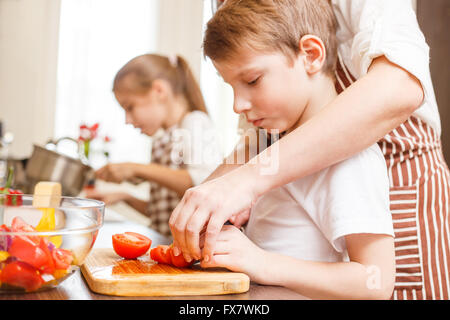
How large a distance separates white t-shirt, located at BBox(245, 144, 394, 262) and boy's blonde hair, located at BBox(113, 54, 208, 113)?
2.91ft

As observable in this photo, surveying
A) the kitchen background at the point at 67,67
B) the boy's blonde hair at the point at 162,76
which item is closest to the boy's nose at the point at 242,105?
the boy's blonde hair at the point at 162,76

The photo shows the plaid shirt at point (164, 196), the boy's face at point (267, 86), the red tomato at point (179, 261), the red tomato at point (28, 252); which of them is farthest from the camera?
the plaid shirt at point (164, 196)

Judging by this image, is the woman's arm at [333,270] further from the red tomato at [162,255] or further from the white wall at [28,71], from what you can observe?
the white wall at [28,71]

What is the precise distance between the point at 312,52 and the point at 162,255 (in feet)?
1.05

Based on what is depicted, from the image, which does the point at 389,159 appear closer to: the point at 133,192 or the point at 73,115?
the point at 133,192

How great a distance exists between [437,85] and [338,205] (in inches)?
24.2

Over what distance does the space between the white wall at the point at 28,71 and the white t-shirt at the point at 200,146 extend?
1.48 metres

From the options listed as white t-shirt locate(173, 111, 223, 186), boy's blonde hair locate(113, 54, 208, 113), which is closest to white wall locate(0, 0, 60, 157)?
boy's blonde hair locate(113, 54, 208, 113)

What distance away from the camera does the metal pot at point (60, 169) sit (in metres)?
1.09

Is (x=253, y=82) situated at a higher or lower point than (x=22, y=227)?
higher

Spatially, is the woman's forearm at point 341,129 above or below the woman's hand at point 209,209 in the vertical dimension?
above

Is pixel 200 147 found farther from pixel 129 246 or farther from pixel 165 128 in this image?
pixel 129 246

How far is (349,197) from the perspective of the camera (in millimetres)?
542

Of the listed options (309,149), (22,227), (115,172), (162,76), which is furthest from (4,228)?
(162,76)
